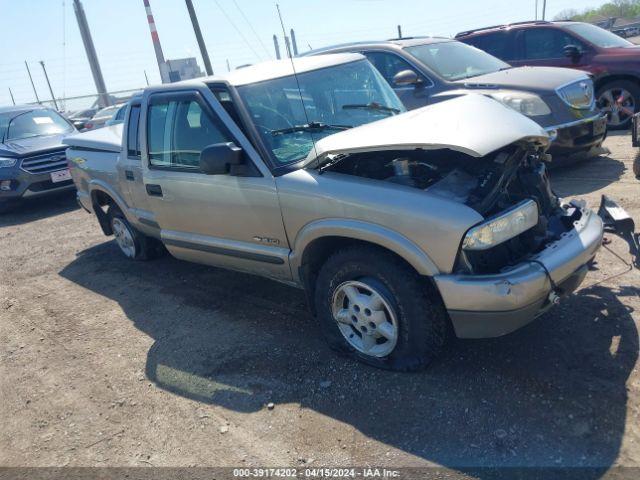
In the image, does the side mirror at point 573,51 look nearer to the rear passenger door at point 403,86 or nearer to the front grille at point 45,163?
the rear passenger door at point 403,86

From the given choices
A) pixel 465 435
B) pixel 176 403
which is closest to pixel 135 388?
pixel 176 403

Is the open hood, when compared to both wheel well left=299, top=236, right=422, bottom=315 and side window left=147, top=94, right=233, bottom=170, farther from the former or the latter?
side window left=147, top=94, right=233, bottom=170

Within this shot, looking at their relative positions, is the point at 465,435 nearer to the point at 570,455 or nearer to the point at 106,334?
the point at 570,455

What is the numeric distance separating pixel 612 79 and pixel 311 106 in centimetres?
717

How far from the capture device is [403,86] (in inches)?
288

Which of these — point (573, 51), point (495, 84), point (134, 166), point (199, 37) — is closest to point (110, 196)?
point (134, 166)

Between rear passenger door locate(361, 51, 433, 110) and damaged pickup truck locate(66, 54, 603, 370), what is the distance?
A: 102 inches

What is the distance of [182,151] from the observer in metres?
4.38

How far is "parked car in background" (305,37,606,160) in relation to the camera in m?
6.61

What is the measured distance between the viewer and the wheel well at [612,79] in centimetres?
888

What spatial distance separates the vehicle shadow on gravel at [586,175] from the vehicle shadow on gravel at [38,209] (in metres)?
7.79

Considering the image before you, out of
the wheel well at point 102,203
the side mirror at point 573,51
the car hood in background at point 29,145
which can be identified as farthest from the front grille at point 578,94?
the car hood in background at point 29,145

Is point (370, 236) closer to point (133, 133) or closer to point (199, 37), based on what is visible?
point (133, 133)

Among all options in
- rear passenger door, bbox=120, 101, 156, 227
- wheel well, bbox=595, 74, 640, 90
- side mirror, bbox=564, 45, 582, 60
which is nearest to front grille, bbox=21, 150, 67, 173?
rear passenger door, bbox=120, 101, 156, 227
